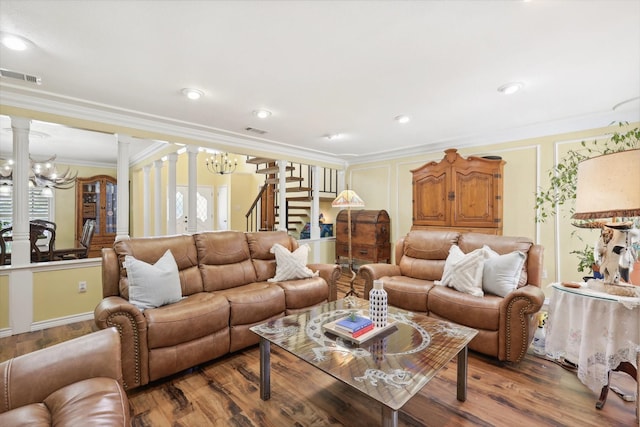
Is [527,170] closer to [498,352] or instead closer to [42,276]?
[498,352]

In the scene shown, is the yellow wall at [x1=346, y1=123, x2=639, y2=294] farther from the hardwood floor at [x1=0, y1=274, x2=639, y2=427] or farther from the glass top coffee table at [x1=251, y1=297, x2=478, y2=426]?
the glass top coffee table at [x1=251, y1=297, x2=478, y2=426]

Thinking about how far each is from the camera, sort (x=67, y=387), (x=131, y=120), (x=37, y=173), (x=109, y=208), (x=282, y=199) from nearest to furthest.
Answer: (x=67, y=387) < (x=131, y=120) < (x=37, y=173) < (x=282, y=199) < (x=109, y=208)

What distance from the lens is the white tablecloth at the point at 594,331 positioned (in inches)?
66.6

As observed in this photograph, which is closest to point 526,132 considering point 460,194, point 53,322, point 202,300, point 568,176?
point 568,176

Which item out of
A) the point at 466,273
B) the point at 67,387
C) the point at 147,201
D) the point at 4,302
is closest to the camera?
the point at 67,387

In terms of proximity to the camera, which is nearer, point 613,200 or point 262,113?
point 613,200

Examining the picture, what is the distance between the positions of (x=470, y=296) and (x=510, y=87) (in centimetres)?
191

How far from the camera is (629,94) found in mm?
2857

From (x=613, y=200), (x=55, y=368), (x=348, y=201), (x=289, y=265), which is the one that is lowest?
(x=55, y=368)

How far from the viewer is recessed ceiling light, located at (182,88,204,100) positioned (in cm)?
275

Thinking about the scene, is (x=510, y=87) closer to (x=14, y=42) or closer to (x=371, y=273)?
(x=371, y=273)

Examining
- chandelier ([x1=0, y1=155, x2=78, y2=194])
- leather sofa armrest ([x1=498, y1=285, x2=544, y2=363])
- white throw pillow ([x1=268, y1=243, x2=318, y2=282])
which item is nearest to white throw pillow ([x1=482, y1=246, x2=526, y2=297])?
leather sofa armrest ([x1=498, y1=285, x2=544, y2=363])

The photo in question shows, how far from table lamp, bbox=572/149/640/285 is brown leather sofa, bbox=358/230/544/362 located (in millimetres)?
558

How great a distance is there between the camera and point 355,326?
6.13ft
